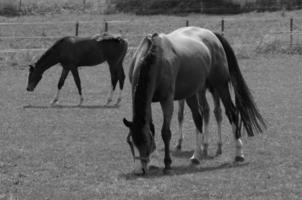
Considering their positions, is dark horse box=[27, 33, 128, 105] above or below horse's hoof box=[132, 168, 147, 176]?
below

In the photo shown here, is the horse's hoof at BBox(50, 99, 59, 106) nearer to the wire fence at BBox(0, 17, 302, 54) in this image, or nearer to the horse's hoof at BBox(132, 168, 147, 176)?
the horse's hoof at BBox(132, 168, 147, 176)

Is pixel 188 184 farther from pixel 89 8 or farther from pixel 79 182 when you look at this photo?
pixel 89 8

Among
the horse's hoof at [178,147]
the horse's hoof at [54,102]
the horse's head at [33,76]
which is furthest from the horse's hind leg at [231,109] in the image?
the horse's head at [33,76]

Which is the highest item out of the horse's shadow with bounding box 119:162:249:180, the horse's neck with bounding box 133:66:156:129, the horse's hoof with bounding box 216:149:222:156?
the horse's neck with bounding box 133:66:156:129

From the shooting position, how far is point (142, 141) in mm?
9523

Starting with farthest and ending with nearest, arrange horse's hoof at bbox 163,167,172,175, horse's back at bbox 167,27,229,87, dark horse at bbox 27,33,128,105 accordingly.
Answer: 1. dark horse at bbox 27,33,128,105
2. horse's back at bbox 167,27,229,87
3. horse's hoof at bbox 163,167,172,175

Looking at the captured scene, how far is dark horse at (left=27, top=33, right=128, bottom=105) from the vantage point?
19.0 m

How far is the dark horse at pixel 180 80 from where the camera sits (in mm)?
9578

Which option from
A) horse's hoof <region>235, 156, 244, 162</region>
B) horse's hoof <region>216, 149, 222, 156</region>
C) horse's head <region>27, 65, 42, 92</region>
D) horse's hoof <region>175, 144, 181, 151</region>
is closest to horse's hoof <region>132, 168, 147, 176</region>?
horse's hoof <region>235, 156, 244, 162</region>

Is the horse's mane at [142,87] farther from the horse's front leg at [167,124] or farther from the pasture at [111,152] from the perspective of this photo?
the pasture at [111,152]

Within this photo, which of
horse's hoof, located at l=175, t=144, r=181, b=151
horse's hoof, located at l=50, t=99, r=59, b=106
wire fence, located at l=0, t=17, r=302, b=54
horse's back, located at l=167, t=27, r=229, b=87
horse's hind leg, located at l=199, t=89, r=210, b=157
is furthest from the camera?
wire fence, located at l=0, t=17, r=302, b=54

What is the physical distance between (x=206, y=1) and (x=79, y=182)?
139 feet

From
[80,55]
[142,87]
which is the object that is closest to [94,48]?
[80,55]

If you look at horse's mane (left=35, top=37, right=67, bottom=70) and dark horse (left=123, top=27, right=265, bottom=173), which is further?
horse's mane (left=35, top=37, right=67, bottom=70)
